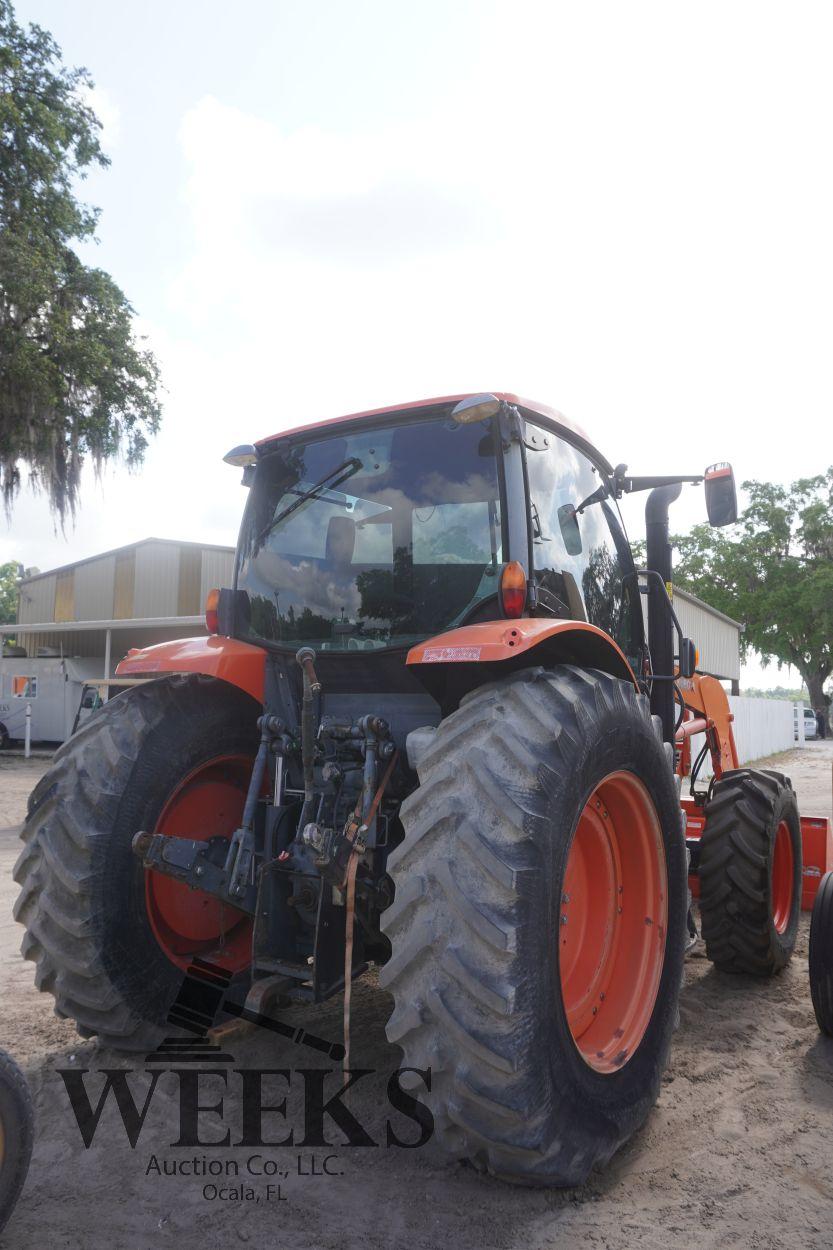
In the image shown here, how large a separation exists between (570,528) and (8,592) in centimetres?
7724

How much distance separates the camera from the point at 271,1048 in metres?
3.59

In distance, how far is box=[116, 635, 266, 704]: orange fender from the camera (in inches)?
137

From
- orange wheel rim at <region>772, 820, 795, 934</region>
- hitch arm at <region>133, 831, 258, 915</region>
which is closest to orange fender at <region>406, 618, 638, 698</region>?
hitch arm at <region>133, 831, 258, 915</region>

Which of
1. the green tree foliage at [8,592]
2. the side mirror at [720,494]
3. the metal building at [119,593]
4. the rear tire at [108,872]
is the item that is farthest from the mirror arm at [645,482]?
the green tree foliage at [8,592]

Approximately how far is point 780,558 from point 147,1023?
137 feet

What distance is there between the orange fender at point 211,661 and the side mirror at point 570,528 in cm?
132

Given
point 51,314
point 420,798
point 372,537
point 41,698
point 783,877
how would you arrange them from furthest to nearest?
1. point 41,698
2. point 51,314
3. point 783,877
4. point 372,537
5. point 420,798

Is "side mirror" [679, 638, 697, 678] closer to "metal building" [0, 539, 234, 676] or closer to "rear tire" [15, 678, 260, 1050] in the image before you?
"rear tire" [15, 678, 260, 1050]

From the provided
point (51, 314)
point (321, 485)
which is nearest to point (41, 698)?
point (51, 314)

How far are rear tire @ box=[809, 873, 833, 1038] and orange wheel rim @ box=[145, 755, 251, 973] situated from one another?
7.93 ft

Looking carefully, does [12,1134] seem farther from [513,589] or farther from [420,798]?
[513,589]

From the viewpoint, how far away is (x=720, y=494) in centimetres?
409

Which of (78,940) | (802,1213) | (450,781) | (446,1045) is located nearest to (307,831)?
(450,781)

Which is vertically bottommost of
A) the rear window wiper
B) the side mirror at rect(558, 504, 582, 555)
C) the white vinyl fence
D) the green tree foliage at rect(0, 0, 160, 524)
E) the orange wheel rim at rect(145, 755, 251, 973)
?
the white vinyl fence
